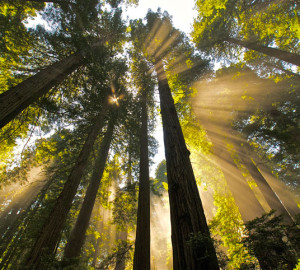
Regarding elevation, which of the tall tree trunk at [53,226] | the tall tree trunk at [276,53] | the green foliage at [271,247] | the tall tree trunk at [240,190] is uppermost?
the tall tree trunk at [276,53]

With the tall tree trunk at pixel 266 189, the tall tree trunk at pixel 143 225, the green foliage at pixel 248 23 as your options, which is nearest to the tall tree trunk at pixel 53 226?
the tall tree trunk at pixel 143 225

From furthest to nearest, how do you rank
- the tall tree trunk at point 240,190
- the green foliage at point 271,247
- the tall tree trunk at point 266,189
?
1. the tall tree trunk at point 266,189
2. the tall tree trunk at point 240,190
3. the green foliage at point 271,247

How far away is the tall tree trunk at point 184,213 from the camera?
1.45 meters

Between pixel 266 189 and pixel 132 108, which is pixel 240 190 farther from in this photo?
pixel 132 108

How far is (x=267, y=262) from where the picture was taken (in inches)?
60.4

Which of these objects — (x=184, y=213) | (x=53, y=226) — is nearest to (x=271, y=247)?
(x=184, y=213)

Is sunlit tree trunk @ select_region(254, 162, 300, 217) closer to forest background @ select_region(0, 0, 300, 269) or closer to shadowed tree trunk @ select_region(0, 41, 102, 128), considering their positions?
forest background @ select_region(0, 0, 300, 269)

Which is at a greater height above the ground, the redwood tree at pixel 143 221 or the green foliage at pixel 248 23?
the green foliage at pixel 248 23

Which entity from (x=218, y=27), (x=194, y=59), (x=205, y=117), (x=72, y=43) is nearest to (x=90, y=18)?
(x=72, y=43)

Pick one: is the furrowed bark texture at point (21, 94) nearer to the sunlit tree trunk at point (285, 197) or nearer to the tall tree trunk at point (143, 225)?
the tall tree trunk at point (143, 225)

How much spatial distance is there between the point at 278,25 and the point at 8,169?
56.1ft

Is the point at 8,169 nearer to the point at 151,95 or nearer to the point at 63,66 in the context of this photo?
the point at 63,66

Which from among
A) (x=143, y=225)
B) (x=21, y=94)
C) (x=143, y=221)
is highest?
(x=21, y=94)

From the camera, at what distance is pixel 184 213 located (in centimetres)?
189
